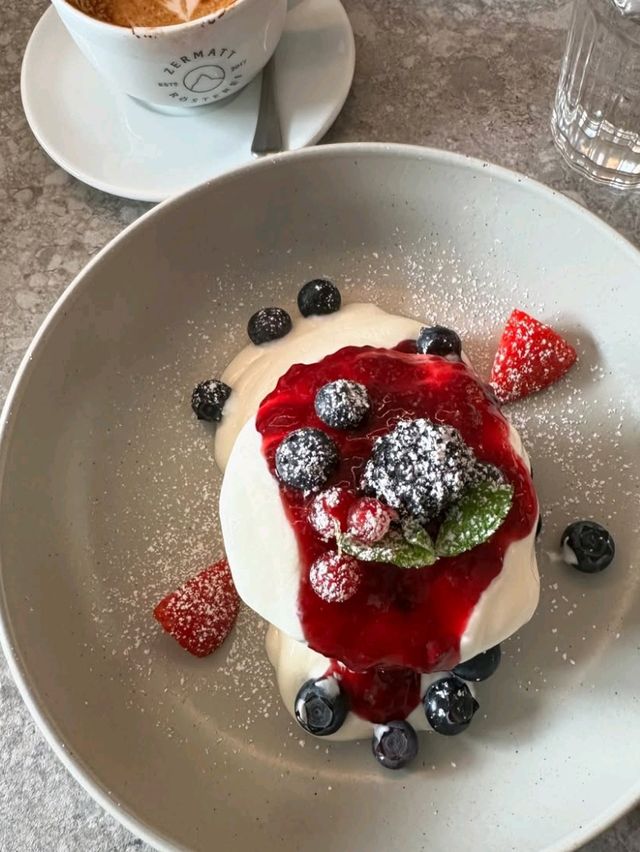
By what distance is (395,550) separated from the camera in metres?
0.96

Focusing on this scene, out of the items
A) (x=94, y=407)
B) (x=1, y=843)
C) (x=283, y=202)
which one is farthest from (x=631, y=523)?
(x=1, y=843)

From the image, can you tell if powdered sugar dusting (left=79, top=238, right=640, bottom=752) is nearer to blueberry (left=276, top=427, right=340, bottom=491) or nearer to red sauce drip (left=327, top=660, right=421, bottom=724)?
red sauce drip (left=327, top=660, right=421, bottom=724)

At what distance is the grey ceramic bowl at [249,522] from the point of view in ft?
3.60

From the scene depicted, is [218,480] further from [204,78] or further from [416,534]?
[204,78]

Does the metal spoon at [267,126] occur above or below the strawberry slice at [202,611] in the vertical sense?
above

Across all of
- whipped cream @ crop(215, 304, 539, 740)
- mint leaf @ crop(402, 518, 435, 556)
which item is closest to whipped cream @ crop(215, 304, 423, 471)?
whipped cream @ crop(215, 304, 539, 740)

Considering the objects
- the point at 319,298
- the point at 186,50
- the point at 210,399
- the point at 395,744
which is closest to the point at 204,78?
the point at 186,50

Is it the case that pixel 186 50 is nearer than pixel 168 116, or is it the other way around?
pixel 186 50

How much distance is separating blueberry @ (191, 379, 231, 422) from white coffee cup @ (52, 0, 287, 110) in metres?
0.48

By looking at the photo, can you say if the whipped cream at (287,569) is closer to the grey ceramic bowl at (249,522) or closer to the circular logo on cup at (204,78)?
the grey ceramic bowl at (249,522)

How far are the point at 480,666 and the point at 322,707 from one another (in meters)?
0.22

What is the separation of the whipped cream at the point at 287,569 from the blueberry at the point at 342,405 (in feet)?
0.41

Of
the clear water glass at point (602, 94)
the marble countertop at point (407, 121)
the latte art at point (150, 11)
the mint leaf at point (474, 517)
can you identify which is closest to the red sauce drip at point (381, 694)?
the mint leaf at point (474, 517)

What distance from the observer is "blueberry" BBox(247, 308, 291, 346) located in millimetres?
1335
